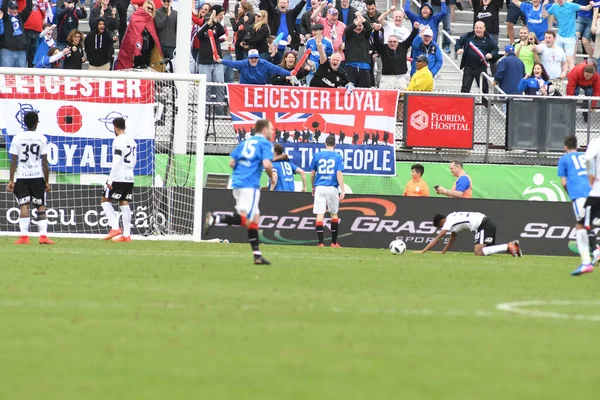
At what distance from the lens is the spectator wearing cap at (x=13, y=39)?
78.5 feet

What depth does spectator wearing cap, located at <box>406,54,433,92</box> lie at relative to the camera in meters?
24.6

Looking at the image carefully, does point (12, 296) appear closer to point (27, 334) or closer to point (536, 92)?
point (27, 334)

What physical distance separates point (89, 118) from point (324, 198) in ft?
16.4

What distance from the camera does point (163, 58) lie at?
2509cm

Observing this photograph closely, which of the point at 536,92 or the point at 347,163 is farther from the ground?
the point at 536,92

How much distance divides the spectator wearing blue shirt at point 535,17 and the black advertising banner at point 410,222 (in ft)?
23.6

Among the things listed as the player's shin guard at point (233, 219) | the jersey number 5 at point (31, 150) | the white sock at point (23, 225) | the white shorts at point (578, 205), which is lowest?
the white sock at point (23, 225)

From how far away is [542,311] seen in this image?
10.4 meters

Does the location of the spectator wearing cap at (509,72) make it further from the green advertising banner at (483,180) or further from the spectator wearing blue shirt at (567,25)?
the green advertising banner at (483,180)

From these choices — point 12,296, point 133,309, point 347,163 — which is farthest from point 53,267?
point 347,163

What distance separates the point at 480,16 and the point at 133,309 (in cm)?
1977

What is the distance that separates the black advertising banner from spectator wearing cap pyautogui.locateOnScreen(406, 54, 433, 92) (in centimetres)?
313

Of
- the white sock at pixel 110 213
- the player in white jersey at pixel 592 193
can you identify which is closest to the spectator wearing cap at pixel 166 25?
the white sock at pixel 110 213

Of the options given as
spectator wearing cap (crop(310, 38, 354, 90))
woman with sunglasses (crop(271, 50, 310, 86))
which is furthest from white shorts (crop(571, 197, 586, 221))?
woman with sunglasses (crop(271, 50, 310, 86))
